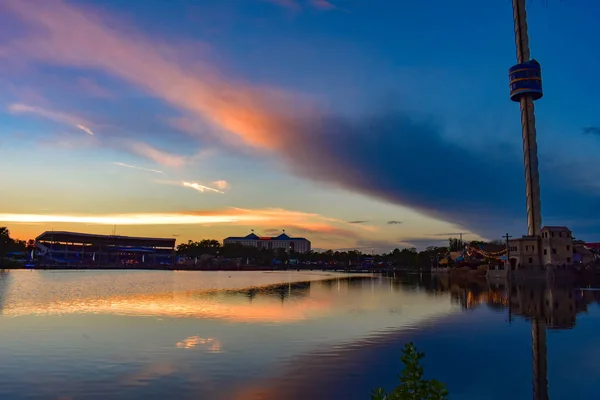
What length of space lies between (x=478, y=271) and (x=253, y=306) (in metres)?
132

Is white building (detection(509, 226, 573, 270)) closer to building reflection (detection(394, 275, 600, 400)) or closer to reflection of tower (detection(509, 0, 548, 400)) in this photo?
reflection of tower (detection(509, 0, 548, 400))

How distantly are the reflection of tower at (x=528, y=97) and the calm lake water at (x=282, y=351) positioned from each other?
98667 mm

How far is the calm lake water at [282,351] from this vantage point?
24859mm

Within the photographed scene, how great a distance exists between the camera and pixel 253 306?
2601 inches

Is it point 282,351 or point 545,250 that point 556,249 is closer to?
point 545,250

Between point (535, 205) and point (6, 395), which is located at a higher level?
point (535, 205)

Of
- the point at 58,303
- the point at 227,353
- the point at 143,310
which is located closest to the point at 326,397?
the point at 227,353

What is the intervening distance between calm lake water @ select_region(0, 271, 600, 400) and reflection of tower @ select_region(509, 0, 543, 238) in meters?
98.7

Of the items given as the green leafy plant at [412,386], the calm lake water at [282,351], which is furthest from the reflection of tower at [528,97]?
the green leafy plant at [412,386]

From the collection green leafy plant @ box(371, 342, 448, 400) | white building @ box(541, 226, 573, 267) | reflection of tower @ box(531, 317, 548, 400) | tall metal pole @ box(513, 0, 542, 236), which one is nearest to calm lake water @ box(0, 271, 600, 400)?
reflection of tower @ box(531, 317, 548, 400)

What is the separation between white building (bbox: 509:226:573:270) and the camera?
13250cm

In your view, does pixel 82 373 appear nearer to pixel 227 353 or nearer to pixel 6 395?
pixel 6 395

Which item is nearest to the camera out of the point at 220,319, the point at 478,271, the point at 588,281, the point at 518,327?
the point at 518,327

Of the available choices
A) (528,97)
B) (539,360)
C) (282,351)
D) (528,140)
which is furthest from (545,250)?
(282,351)
